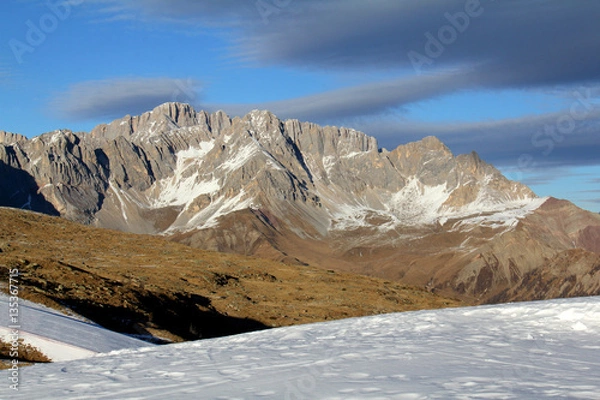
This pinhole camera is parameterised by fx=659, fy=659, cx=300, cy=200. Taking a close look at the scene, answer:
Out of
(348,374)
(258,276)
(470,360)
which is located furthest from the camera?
(258,276)

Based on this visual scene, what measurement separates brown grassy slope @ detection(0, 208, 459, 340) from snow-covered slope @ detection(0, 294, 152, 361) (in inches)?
159

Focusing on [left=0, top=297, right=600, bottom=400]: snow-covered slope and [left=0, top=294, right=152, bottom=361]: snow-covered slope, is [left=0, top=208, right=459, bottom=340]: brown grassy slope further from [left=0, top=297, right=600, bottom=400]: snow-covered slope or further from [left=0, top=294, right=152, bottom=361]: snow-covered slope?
[left=0, top=297, right=600, bottom=400]: snow-covered slope

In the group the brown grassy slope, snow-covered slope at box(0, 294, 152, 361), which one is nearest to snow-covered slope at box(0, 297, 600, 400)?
snow-covered slope at box(0, 294, 152, 361)

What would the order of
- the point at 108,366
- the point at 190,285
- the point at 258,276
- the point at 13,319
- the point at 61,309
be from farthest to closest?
the point at 258,276 → the point at 190,285 → the point at 61,309 → the point at 13,319 → the point at 108,366

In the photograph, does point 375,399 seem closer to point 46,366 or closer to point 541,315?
point 46,366

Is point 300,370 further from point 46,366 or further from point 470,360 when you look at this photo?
point 46,366

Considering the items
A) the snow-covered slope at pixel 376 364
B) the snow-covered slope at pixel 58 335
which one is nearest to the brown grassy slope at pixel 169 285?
the snow-covered slope at pixel 58 335

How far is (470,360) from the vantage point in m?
11.7

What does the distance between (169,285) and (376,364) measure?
27.9 metres

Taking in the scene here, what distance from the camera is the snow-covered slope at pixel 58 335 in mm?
16906

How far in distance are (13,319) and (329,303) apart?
25918mm

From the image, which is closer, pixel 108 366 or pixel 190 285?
pixel 108 366

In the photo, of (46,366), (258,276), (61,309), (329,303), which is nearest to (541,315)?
(46,366)

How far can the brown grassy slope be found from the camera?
91.6 feet
